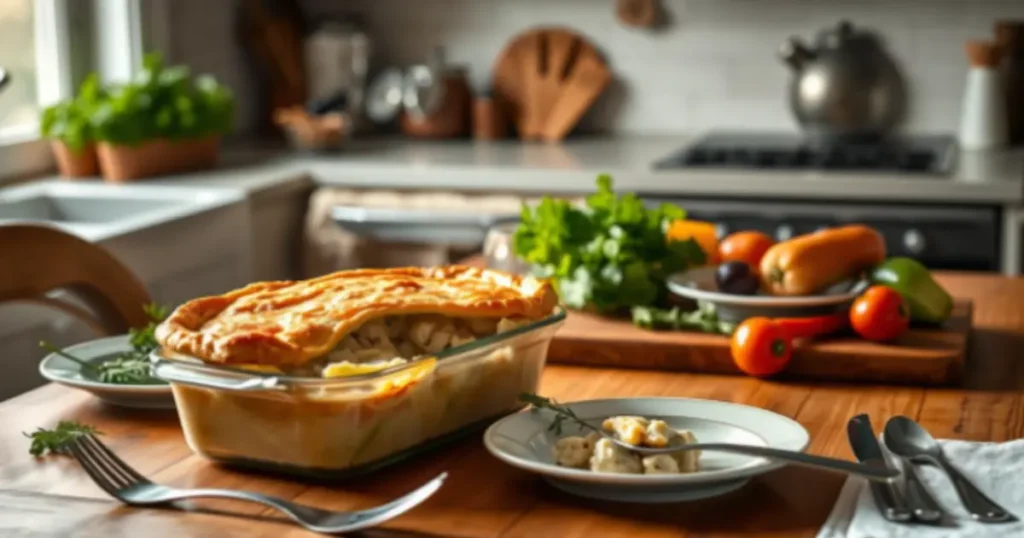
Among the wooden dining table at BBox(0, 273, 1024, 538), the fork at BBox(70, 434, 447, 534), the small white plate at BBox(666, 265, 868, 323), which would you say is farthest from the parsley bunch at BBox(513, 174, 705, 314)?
the fork at BBox(70, 434, 447, 534)

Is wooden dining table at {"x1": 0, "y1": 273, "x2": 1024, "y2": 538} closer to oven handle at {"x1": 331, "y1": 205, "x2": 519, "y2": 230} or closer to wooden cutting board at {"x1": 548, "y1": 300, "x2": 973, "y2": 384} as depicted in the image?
wooden cutting board at {"x1": 548, "y1": 300, "x2": 973, "y2": 384}

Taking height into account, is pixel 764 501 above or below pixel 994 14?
below

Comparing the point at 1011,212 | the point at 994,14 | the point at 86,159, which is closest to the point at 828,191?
the point at 1011,212

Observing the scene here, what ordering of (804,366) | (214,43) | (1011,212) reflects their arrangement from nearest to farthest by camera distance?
(804,366) < (1011,212) < (214,43)

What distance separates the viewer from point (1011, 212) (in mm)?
2938

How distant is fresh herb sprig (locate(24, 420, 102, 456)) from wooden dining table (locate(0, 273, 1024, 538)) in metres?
0.01

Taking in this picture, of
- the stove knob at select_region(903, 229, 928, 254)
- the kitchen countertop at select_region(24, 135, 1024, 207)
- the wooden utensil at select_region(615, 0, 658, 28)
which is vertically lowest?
the stove knob at select_region(903, 229, 928, 254)

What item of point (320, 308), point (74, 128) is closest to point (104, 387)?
point (320, 308)

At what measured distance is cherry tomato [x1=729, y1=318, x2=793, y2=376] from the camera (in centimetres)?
158

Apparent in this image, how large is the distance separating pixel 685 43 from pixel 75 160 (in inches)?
62.6

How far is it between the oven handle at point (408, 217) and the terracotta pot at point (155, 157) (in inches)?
14.3

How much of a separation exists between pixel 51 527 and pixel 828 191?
220cm

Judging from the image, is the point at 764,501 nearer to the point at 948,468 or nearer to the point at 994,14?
the point at 948,468

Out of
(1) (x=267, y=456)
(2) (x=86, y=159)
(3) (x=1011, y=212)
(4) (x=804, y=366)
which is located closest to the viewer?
(1) (x=267, y=456)
